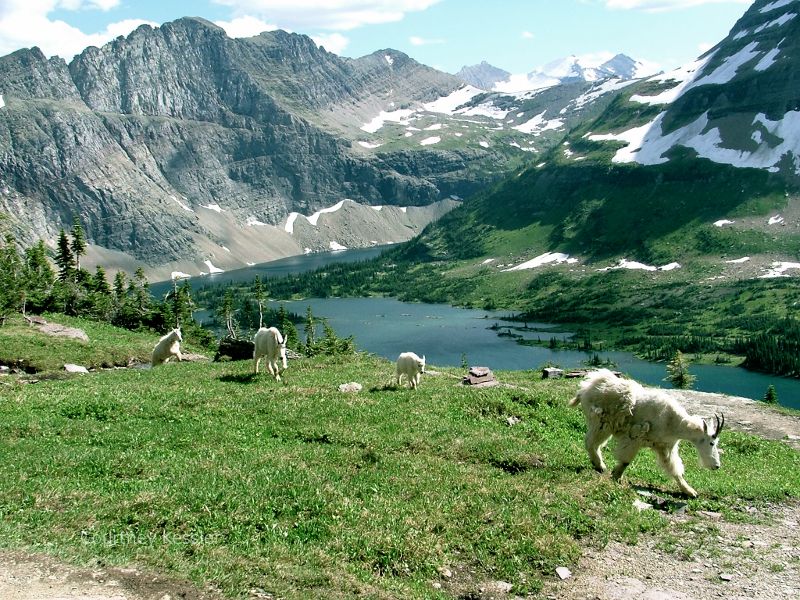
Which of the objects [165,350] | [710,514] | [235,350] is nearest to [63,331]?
[165,350]

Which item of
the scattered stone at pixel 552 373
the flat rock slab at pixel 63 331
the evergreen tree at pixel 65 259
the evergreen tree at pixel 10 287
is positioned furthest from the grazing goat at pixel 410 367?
the evergreen tree at pixel 65 259

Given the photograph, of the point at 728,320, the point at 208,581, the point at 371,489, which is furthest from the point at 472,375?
the point at 728,320

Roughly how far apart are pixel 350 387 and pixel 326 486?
42.6ft

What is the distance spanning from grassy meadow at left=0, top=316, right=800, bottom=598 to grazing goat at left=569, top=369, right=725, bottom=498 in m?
0.82

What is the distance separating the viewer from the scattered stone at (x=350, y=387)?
28.5 metres

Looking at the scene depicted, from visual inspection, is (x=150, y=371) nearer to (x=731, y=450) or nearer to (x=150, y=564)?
(x=150, y=564)

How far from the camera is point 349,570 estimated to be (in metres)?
12.8

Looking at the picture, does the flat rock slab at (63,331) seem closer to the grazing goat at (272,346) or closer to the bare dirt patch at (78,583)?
the grazing goat at (272,346)

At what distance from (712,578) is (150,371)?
30217mm

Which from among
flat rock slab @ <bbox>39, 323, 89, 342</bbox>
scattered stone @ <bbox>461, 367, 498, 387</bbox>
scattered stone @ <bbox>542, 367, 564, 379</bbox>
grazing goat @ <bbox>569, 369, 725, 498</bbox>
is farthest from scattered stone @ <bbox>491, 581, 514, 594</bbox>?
flat rock slab @ <bbox>39, 323, 89, 342</bbox>

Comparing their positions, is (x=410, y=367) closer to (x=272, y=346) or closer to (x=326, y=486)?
(x=272, y=346)

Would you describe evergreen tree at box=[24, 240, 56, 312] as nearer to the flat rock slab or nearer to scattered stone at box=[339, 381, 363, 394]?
the flat rock slab

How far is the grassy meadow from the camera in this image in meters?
12.9

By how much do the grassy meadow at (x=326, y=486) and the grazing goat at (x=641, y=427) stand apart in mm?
815
